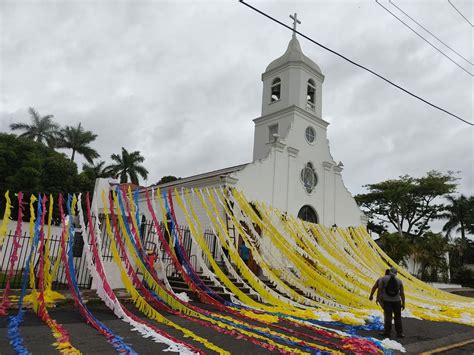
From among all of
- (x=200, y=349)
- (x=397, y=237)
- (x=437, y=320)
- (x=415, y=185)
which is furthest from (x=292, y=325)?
(x=415, y=185)

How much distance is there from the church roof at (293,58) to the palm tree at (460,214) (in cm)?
2943

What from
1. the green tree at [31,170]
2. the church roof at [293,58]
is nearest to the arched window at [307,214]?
the church roof at [293,58]

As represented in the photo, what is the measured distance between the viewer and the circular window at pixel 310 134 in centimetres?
1953

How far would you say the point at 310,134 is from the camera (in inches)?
780

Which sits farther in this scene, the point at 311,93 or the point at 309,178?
the point at 311,93

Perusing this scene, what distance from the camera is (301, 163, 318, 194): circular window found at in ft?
61.2

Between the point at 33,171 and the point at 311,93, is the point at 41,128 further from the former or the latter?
the point at 311,93

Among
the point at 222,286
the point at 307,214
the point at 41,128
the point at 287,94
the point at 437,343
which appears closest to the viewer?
the point at 437,343

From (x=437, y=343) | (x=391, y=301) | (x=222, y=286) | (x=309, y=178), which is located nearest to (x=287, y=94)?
(x=309, y=178)

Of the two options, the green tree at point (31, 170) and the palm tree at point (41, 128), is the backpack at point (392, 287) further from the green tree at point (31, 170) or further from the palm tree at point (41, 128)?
the palm tree at point (41, 128)

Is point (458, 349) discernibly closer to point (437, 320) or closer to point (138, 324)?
point (437, 320)

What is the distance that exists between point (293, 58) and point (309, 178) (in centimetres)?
684

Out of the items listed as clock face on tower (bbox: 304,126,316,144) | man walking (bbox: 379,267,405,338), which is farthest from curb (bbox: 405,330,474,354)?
clock face on tower (bbox: 304,126,316,144)

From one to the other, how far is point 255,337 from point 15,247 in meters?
5.46
